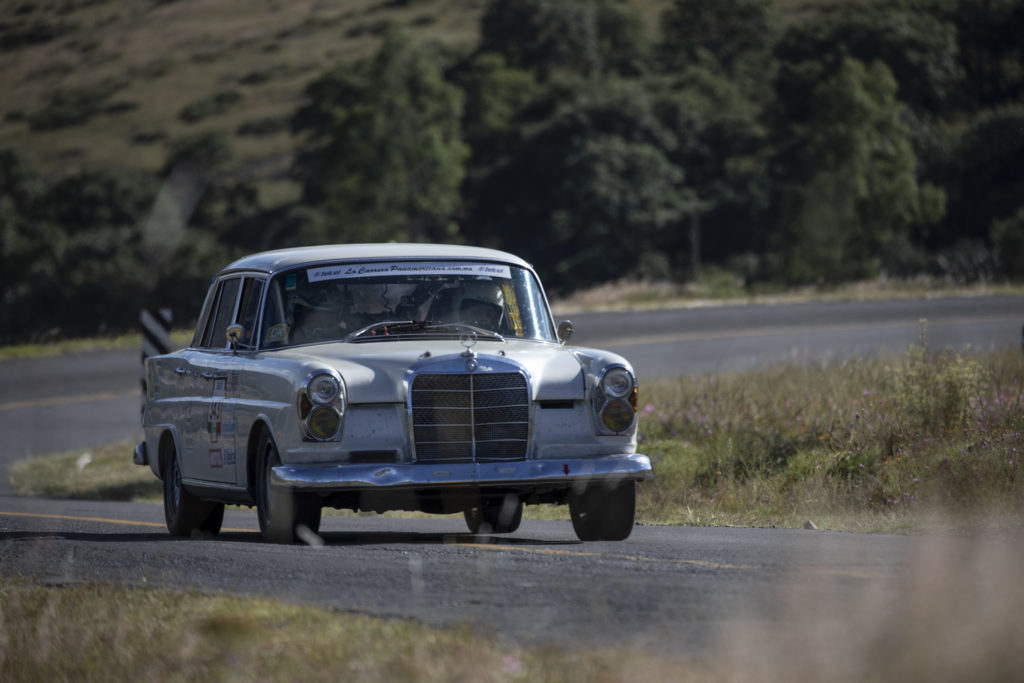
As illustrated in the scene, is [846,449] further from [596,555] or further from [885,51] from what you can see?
[885,51]

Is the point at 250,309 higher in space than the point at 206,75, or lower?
lower

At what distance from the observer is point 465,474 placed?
8789 mm

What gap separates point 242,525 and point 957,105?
72488 mm

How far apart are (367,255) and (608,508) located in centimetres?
220

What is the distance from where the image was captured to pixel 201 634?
19.5ft

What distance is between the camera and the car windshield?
9.72m

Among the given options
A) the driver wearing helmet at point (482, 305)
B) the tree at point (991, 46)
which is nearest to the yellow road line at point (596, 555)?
the driver wearing helmet at point (482, 305)

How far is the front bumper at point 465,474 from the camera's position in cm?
859

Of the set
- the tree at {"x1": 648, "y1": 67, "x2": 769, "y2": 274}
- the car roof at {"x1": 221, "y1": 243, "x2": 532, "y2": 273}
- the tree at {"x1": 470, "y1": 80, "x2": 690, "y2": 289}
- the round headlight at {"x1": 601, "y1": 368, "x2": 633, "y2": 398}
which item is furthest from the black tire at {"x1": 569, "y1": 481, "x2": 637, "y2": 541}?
the tree at {"x1": 648, "y1": 67, "x2": 769, "y2": 274}

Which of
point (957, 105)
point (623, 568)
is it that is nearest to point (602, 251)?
point (957, 105)

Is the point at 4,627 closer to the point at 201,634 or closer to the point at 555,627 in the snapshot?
the point at 201,634

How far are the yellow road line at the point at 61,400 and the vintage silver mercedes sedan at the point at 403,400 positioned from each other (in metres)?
18.2

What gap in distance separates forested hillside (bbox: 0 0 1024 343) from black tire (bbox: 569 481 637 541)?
123 ft

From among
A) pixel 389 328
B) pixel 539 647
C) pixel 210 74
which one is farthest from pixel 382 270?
pixel 210 74
